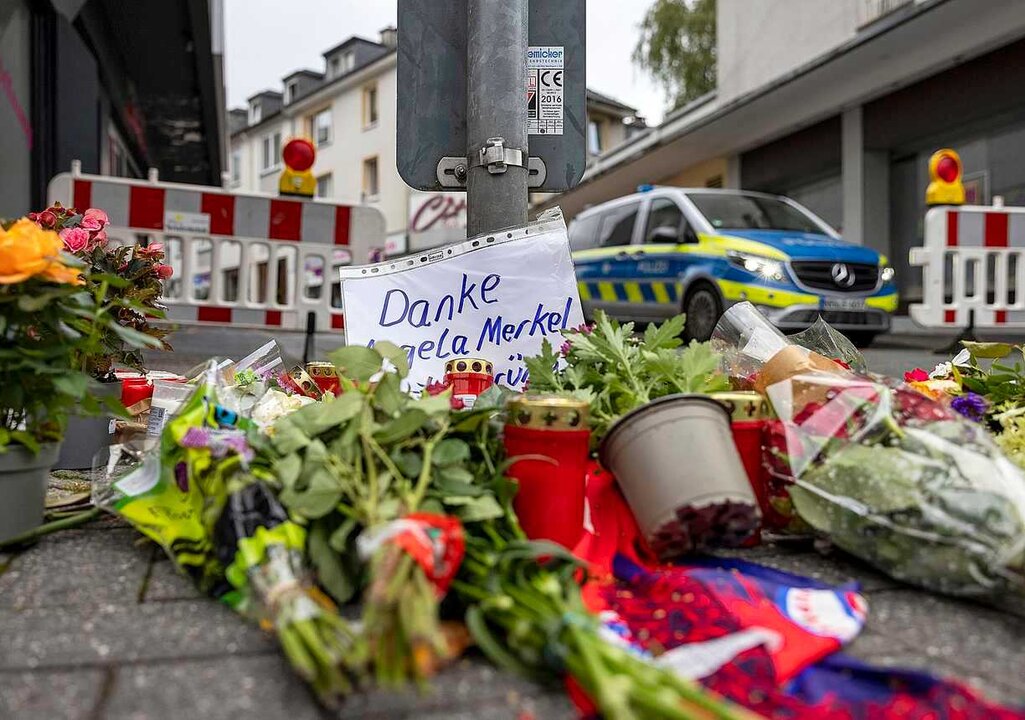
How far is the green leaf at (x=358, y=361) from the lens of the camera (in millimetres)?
1864

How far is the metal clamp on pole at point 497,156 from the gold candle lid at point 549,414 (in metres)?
1.30

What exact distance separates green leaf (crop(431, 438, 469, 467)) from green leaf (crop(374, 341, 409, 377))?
0.60 ft

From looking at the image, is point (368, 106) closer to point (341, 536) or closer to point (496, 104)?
point (496, 104)

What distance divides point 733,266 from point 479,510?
645cm

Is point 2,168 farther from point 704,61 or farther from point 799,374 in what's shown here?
point 704,61

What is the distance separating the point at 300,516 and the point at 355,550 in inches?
4.2

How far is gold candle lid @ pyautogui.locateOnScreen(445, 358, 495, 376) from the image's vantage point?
2.51m

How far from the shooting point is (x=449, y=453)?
1673 mm

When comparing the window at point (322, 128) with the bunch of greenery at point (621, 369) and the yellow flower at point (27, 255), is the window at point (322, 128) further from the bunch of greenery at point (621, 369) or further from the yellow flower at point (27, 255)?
the yellow flower at point (27, 255)

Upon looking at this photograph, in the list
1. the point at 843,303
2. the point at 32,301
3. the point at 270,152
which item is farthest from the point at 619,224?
the point at 270,152

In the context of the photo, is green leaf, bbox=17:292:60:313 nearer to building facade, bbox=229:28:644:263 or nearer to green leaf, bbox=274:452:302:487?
green leaf, bbox=274:452:302:487

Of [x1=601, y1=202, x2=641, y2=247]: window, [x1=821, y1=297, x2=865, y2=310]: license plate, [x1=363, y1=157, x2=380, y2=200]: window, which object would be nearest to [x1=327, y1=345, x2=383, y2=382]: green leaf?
[x1=821, y1=297, x2=865, y2=310]: license plate

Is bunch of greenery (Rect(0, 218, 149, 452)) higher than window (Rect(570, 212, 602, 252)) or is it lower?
lower

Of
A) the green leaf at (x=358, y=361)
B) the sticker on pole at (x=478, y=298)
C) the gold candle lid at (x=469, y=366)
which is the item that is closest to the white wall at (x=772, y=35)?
the sticker on pole at (x=478, y=298)
